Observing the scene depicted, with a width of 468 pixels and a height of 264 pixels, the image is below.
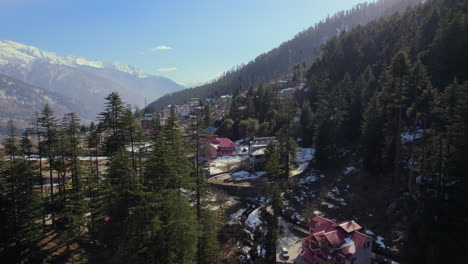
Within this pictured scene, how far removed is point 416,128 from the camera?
127 ft

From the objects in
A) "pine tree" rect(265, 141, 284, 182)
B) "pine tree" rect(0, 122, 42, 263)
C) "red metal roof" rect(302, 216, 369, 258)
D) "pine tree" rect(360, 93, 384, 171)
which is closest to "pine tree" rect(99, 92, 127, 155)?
"pine tree" rect(0, 122, 42, 263)

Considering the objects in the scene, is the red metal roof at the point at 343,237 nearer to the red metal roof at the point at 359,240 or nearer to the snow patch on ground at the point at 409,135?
the red metal roof at the point at 359,240

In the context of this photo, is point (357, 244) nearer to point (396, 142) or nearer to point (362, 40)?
point (396, 142)

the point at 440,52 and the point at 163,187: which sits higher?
the point at 440,52

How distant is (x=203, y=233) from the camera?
20562mm

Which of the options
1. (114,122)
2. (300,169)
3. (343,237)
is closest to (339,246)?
(343,237)

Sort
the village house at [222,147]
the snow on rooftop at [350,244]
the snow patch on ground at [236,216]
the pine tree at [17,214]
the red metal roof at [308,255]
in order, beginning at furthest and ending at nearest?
the village house at [222,147] → the snow patch on ground at [236,216] → the red metal roof at [308,255] → the pine tree at [17,214] → the snow on rooftop at [350,244]

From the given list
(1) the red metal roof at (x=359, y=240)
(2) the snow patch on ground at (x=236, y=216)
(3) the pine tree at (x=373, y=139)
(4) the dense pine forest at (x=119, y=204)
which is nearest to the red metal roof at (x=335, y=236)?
(1) the red metal roof at (x=359, y=240)

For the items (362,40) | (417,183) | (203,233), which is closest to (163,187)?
(203,233)

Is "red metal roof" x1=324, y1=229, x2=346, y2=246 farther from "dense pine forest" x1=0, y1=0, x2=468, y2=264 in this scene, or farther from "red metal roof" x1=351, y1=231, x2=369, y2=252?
"dense pine forest" x1=0, y1=0, x2=468, y2=264

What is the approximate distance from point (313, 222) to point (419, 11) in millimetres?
80415

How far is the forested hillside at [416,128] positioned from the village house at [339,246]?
4.81 metres

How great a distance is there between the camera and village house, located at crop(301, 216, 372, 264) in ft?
68.7

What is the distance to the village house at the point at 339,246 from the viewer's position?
21.0 meters
